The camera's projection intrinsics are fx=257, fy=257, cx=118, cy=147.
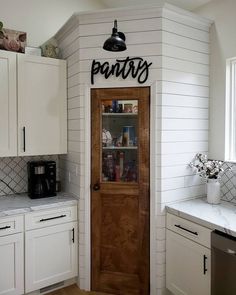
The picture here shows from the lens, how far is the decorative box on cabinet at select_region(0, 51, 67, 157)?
7.87 feet

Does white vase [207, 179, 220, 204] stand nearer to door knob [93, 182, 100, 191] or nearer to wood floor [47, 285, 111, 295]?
door knob [93, 182, 100, 191]

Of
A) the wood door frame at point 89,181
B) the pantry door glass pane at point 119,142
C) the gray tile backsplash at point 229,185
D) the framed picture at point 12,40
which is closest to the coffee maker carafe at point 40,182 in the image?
the wood door frame at point 89,181

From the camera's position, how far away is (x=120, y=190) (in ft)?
7.93

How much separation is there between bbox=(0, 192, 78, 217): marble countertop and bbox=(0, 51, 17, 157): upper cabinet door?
463mm

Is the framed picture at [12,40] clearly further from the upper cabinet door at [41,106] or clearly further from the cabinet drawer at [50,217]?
the cabinet drawer at [50,217]

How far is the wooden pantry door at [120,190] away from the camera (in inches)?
93.0

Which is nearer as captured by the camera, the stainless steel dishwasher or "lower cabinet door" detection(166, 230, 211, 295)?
the stainless steel dishwasher

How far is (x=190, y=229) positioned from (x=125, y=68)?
1495mm

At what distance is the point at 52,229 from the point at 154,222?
958mm

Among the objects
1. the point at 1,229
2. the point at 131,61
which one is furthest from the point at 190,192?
the point at 1,229

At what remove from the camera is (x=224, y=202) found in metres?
2.47

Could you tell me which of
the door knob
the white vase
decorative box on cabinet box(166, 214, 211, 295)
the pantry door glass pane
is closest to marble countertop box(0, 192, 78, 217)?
the door knob

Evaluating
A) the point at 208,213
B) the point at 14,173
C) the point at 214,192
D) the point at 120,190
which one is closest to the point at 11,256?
the point at 14,173

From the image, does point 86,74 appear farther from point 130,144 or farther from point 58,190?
point 58,190
